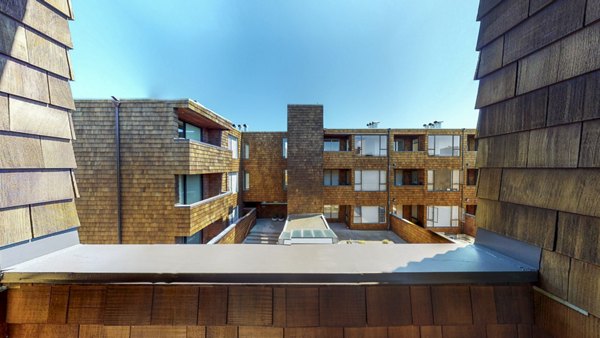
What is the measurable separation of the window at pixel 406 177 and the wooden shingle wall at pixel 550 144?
38.2ft

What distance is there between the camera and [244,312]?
2.87ft

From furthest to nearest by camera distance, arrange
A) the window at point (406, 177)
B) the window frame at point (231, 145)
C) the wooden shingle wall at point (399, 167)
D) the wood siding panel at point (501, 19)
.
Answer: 1. the window at point (406, 177)
2. the wooden shingle wall at point (399, 167)
3. the window frame at point (231, 145)
4. the wood siding panel at point (501, 19)

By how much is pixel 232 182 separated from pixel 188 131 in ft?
12.0

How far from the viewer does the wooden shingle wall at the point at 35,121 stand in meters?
0.92

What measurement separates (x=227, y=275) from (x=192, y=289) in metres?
0.17

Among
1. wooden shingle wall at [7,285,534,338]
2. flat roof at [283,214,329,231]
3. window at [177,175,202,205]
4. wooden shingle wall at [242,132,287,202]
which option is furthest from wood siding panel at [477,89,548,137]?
wooden shingle wall at [242,132,287,202]

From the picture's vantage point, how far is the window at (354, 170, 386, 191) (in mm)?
11273

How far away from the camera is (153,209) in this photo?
548 cm

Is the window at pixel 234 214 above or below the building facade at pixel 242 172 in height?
below

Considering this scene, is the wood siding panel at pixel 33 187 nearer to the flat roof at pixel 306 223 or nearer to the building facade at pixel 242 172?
the building facade at pixel 242 172

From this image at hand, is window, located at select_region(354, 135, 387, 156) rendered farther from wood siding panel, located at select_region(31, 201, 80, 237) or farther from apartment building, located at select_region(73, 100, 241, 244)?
wood siding panel, located at select_region(31, 201, 80, 237)

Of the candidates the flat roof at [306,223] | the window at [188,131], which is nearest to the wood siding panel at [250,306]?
the window at [188,131]

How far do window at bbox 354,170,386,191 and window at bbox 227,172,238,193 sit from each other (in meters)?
6.62

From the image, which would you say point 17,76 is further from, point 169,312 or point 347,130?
point 347,130
